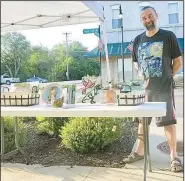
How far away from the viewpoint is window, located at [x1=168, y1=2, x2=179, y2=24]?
46.8ft

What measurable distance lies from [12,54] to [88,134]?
2.99 meters

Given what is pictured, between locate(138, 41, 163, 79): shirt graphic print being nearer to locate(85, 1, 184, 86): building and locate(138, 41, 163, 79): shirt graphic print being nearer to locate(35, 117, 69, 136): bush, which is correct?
locate(35, 117, 69, 136): bush

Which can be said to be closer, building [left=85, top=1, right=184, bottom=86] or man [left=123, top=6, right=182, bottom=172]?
man [left=123, top=6, right=182, bottom=172]

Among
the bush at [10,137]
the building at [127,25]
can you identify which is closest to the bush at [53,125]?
the bush at [10,137]

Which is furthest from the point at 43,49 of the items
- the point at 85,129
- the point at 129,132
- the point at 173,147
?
the point at 173,147

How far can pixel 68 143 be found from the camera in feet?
12.0

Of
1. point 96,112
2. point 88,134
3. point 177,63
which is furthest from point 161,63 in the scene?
point 88,134

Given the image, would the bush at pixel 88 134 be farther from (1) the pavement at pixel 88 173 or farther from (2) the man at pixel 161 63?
(2) the man at pixel 161 63

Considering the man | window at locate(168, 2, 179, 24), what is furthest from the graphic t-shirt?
window at locate(168, 2, 179, 24)

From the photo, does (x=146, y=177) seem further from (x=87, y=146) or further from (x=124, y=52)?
(x=124, y=52)

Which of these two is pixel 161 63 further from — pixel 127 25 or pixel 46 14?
pixel 127 25

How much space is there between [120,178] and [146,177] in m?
0.23

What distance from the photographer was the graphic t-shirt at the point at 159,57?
3.06 metres

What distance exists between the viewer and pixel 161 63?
306cm
